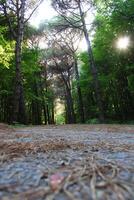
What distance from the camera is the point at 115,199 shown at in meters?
1.56

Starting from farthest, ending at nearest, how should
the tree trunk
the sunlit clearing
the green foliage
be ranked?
the green foliage → the sunlit clearing → the tree trunk

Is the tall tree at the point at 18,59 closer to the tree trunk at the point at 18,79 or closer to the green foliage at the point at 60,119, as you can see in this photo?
the tree trunk at the point at 18,79

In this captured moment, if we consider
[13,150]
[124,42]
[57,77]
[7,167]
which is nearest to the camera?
[7,167]

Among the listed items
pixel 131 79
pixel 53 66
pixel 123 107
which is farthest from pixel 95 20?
pixel 53 66

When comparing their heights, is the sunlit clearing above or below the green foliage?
above

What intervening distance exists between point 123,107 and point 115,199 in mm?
23140

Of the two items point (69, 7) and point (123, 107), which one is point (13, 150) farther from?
point (123, 107)

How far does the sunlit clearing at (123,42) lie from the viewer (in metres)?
18.5

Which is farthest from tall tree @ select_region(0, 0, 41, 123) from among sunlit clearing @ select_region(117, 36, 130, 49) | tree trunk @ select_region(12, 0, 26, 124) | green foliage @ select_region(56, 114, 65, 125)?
green foliage @ select_region(56, 114, 65, 125)

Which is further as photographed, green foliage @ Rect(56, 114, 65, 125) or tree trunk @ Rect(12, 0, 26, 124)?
green foliage @ Rect(56, 114, 65, 125)

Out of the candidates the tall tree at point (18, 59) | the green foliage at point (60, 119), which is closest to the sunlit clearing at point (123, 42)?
the tall tree at point (18, 59)

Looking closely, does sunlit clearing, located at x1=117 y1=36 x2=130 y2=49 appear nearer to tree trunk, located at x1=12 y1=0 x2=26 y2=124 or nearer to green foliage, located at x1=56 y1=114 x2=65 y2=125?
tree trunk, located at x1=12 y1=0 x2=26 y2=124

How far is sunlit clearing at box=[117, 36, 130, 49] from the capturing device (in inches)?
727

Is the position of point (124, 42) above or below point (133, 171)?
above
